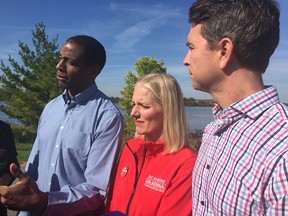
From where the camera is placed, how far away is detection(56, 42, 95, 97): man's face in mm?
2881

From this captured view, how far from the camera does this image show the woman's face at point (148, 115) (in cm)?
267

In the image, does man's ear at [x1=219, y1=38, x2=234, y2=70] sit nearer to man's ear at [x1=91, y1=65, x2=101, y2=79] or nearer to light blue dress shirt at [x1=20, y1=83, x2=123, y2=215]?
light blue dress shirt at [x1=20, y1=83, x2=123, y2=215]

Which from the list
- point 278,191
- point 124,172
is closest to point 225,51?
point 278,191

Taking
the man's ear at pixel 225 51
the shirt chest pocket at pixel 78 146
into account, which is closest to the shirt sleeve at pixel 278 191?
the man's ear at pixel 225 51

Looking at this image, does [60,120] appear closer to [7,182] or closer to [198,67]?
[7,182]

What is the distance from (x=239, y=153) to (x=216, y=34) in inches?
21.9

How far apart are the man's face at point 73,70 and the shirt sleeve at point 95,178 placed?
1.41 feet

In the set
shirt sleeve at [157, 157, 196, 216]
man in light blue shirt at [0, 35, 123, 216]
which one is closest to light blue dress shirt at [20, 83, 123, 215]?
man in light blue shirt at [0, 35, 123, 216]

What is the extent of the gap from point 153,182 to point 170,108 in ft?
1.95

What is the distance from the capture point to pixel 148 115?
2.66m

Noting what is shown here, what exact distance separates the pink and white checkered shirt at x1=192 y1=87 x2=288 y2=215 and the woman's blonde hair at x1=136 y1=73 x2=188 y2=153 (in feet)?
2.75

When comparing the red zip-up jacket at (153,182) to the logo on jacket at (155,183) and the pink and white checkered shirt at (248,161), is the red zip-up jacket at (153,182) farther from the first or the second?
the pink and white checkered shirt at (248,161)

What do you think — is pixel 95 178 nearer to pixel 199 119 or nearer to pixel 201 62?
pixel 201 62

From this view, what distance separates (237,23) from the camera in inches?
61.1
